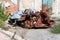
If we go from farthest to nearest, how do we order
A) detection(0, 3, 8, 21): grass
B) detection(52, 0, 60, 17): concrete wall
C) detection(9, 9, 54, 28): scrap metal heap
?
detection(52, 0, 60, 17): concrete wall, detection(0, 3, 8, 21): grass, detection(9, 9, 54, 28): scrap metal heap

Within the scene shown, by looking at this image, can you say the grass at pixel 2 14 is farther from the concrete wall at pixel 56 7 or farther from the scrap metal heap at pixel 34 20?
the concrete wall at pixel 56 7

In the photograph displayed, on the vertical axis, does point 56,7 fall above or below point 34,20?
above

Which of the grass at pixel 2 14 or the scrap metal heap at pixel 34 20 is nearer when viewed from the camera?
the scrap metal heap at pixel 34 20

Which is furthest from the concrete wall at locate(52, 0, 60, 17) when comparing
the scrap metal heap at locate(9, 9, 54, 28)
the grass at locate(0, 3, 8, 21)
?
the grass at locate(0, 3, 8, 21)

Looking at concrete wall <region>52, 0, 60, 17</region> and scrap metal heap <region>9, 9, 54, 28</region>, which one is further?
concrete wall <region>52, 0, 60, 17</region>

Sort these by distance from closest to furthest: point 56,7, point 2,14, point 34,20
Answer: point 34,20
point 2,14
point 56,7

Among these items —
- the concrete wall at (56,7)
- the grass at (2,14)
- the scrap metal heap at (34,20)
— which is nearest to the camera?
the scrap metal heap at (34,20)

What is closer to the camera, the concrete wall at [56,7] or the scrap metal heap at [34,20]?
the scrap metal heap at [34,20]

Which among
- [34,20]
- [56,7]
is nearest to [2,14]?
[34,20]

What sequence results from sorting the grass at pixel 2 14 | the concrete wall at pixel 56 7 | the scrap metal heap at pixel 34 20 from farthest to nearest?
the concrete wall at pixel 56 7
the grass at pixel 2 14
the scrap metal heap at pixel 34 20

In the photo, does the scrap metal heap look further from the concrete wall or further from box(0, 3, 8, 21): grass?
the concrete wall

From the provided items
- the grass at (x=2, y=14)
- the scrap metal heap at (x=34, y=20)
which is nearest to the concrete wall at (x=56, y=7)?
the scrap metal heap at (x=34, y=20)

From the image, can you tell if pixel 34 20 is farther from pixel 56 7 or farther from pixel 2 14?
pixel 56 7

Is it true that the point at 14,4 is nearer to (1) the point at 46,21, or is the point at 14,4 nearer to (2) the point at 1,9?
(2) the point at 1,9
